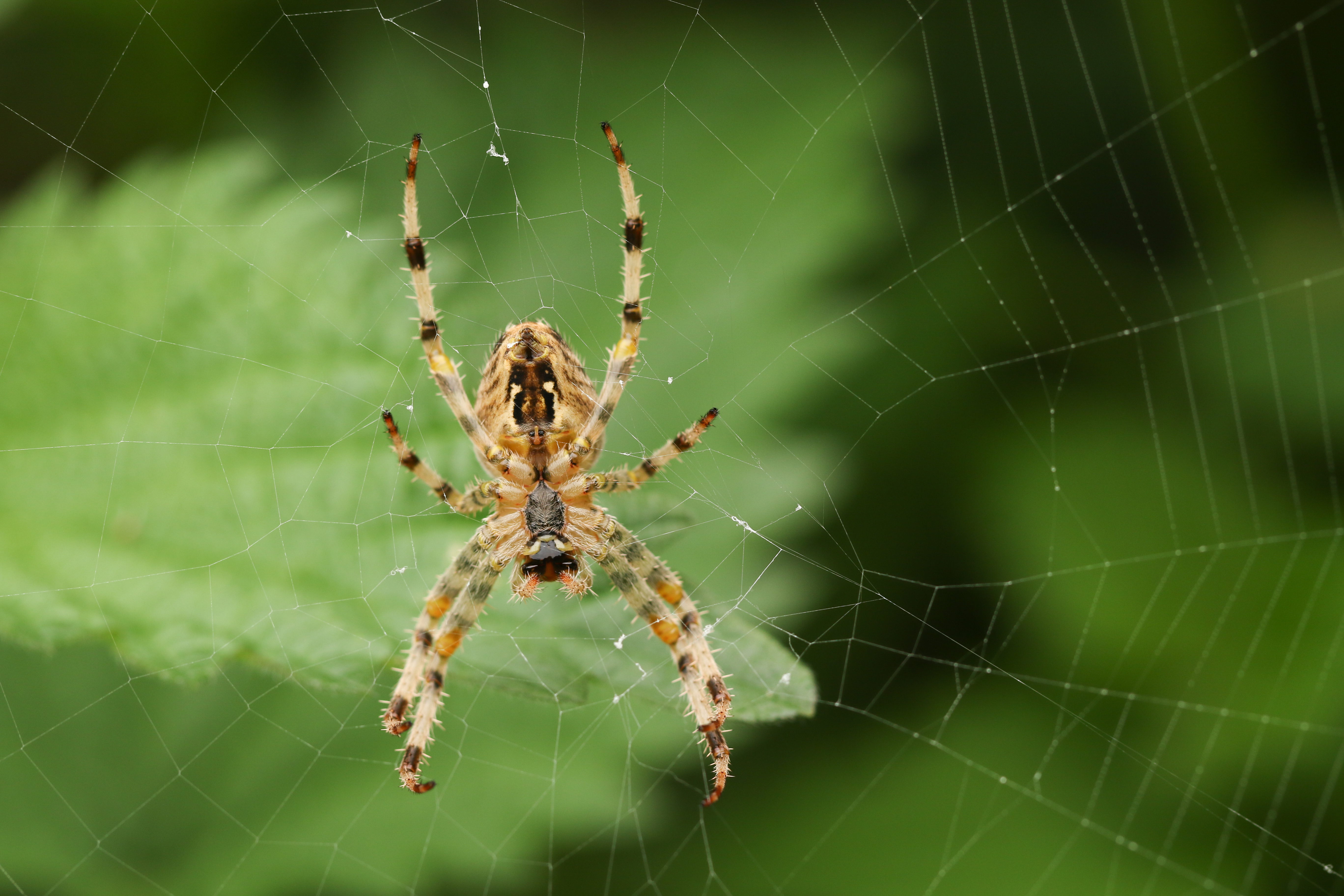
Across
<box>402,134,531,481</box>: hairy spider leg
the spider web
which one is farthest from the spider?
the spider web

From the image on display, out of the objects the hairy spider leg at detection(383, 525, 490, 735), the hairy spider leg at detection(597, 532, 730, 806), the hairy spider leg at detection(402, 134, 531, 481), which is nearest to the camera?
the hairy spider leg at detection(402, 134, 531, 481)

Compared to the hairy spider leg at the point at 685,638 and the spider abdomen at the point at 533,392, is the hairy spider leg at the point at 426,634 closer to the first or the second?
the spider abdomen at the point at 533,392

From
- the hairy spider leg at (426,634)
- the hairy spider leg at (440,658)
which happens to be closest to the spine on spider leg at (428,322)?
the hairy spider leg at (426,634)

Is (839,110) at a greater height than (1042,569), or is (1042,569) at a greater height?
(839,110)

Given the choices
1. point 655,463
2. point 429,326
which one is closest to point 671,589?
point 655,463

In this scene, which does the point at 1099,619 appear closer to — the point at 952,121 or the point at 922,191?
the point at 922,191

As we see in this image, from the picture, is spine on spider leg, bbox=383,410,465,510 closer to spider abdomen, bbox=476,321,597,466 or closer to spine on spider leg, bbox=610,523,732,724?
spider abdomen, bbox=476,321,597,466

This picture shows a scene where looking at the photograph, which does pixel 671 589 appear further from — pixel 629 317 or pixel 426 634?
pixel 629 317

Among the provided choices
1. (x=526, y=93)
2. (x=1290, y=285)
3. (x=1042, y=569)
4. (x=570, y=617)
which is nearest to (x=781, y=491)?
(x=570, y=617)
